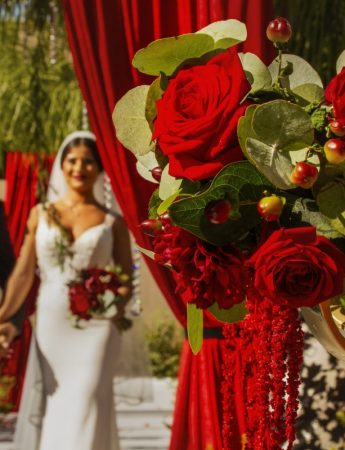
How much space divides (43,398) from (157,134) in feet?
14.2

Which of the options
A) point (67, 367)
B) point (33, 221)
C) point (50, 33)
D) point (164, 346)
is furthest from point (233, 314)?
point (164, 346)

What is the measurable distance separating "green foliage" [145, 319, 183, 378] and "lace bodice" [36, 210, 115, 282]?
7.72 meters

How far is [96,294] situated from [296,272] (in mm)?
4176

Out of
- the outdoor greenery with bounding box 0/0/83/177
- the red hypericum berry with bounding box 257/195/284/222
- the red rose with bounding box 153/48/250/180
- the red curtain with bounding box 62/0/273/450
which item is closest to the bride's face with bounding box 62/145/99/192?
the outdoor greenery with bounding box 0/0/83/177

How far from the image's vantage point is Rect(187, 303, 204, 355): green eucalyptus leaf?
207 centimetres

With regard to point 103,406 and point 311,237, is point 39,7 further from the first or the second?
point 311,237

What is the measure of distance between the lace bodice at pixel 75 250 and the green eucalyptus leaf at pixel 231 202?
4.39 meters

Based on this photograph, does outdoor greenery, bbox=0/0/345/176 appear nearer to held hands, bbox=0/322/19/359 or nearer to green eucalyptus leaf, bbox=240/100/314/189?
held hands, bbox=0/322/19/359

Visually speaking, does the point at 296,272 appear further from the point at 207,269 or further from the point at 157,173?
the point at 157,173

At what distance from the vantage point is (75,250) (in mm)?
6352

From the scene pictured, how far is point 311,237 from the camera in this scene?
182cm

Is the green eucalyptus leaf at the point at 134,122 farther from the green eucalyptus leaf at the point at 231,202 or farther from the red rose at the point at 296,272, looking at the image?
the red rose at the point at 296,272

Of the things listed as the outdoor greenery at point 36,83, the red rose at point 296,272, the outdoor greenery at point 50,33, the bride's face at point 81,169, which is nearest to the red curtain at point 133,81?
the red rose at point 296,272

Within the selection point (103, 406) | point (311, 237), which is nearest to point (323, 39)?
point (103, 406)
